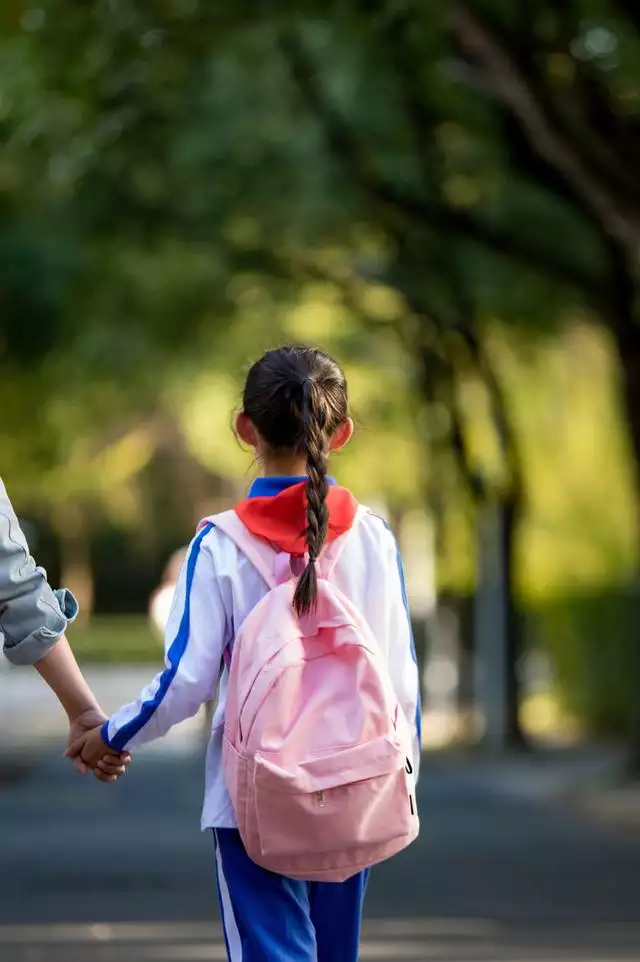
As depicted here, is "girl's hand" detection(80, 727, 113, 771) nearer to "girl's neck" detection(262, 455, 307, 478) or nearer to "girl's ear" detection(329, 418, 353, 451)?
"girl's neck" detection(262, 455, 307, 478)

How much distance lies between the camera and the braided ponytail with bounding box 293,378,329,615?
4.36 metres

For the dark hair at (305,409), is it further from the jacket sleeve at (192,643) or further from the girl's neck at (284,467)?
the jacket sleeve at (192,643)

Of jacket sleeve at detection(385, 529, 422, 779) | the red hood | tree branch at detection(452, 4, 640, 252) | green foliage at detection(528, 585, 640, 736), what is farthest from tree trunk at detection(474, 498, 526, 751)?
the red hood

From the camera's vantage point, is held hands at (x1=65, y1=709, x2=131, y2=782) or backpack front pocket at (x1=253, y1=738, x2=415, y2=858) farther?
held hands at (x1=65, y1=709, x2=131, y2=782)

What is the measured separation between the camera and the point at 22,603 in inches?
172

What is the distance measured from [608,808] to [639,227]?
12.7 ft

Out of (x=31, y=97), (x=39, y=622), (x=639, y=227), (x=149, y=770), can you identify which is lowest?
(x=149, y=770)

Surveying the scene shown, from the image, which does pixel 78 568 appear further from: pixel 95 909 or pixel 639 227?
pixel 95 909

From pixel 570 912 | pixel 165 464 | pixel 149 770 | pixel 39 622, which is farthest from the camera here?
pixel 165 464

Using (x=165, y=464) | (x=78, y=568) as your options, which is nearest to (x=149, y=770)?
(x=78, y=568)

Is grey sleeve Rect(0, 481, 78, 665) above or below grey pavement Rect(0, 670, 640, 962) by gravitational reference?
above

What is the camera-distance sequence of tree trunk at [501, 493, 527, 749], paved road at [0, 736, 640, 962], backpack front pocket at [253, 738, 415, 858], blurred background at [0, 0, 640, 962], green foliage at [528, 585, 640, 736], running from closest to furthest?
backpack front pocket at [253, 738, 415, 858]
paved road at [0, 736, 640, 962]
blurred background at [0, 0, 640, 962]
green foliage at [528, 585, 640, 736]
tree trunk at [501, 493, 527, 749]

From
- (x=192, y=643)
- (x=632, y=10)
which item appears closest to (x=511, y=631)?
(x=632, y=10)

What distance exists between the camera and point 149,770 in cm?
1955
